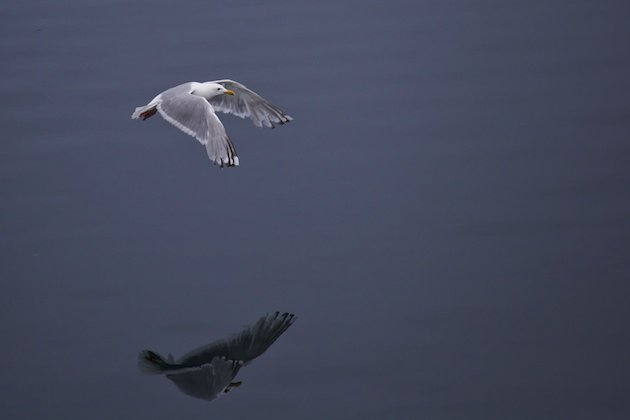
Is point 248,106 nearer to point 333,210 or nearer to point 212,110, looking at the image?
point 212,110

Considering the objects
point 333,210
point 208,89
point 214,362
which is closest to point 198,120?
point 208,89

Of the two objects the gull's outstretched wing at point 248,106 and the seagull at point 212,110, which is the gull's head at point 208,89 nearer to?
the seagull at point 212,110

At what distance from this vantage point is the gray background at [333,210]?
4.95 m

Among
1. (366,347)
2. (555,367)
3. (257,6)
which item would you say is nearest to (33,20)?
(257,6)

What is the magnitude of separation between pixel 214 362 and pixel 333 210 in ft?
4.56

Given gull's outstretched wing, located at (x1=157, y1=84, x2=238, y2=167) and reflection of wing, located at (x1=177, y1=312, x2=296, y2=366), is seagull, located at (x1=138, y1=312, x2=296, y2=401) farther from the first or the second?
gull's outstretched wing, located at (x1=157, y1=84, x2=238, y2=167)

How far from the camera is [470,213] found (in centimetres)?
611

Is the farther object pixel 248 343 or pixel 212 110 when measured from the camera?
pixel 212 110

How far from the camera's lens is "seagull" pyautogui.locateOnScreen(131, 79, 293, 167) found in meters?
6.44

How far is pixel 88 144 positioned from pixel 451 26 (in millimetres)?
2738

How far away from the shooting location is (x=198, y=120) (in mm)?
6652

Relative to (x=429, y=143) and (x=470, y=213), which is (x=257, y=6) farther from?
(x=470, y=213)

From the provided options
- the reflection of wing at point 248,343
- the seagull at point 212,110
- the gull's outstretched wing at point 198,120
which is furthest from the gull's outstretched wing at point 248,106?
the reflection of wing at point 248,343

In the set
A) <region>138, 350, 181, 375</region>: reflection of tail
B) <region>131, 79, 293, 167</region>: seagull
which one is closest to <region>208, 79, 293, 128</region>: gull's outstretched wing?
<region>131, 79, 293, 167</region>: seagull
